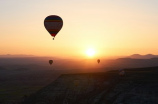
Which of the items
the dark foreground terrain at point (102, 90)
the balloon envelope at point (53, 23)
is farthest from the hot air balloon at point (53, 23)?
the dark foreground terrain at point (102, 90)

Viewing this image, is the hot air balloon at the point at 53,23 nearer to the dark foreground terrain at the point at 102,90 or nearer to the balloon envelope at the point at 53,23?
the balloon envelope at the point at 53,23

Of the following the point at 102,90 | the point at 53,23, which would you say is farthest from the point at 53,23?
the point at 102,90

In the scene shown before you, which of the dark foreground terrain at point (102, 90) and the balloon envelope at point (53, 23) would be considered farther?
the balloon envelope at point (53, 23)

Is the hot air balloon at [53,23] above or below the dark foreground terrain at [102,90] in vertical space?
above

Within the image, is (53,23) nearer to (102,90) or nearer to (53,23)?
(53,23)

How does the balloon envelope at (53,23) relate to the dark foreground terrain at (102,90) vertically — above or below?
above

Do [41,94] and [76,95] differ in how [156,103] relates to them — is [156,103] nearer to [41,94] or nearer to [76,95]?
[76,95]
